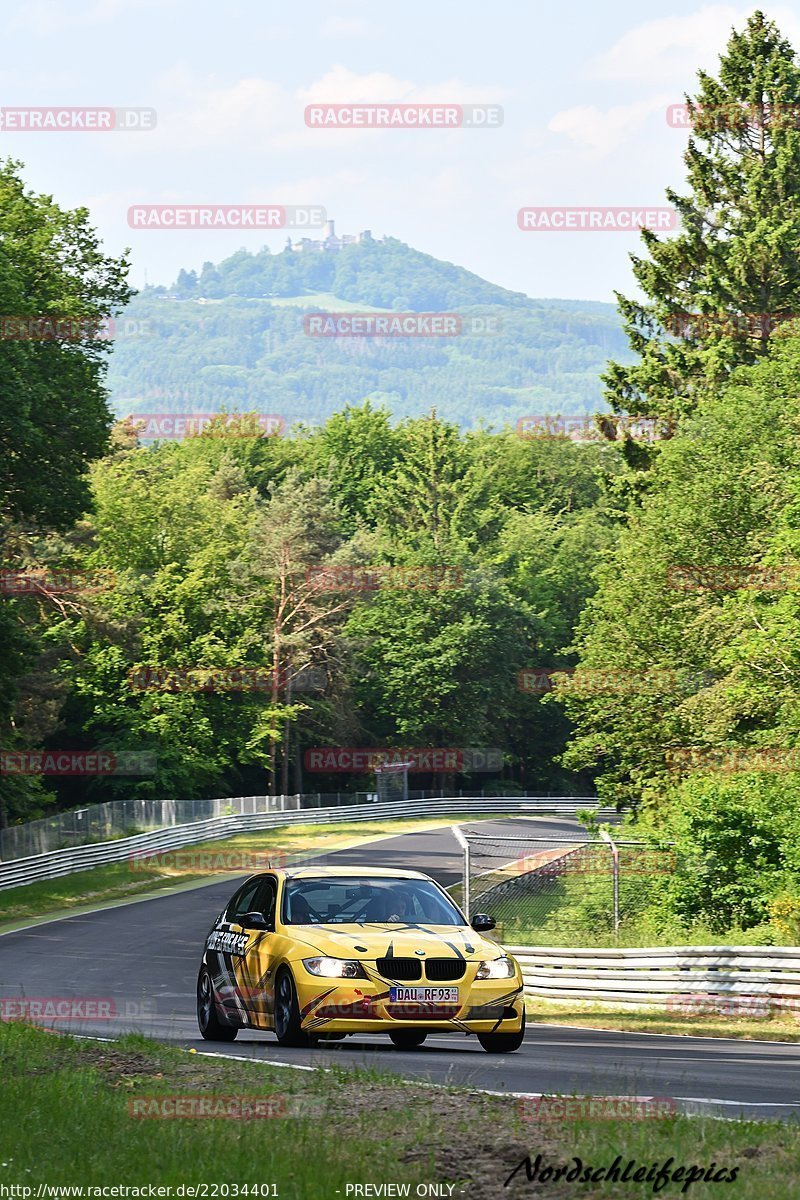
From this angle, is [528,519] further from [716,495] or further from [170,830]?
[716,495]

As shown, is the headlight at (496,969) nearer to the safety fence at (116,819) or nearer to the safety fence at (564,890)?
the safety fence at (564,890)

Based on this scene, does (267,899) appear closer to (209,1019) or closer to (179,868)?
(209,1019)

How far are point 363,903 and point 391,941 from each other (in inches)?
44.7

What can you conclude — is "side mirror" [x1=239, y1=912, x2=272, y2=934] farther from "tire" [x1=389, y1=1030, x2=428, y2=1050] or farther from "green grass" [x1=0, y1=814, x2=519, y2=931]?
"green grass" [x1=0, y1=814, x2=519, y2=931]

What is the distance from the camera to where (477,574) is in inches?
3898

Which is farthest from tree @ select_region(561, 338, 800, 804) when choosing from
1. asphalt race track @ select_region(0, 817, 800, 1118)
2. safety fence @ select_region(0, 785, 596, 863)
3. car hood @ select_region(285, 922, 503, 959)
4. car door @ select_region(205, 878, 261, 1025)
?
car hood @ select_region(285, 922, 503, 959)

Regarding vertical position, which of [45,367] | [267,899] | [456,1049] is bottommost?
[456,1049]

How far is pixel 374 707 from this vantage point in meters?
97.4

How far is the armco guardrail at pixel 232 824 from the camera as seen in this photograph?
50.0m

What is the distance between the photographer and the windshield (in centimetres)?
1476

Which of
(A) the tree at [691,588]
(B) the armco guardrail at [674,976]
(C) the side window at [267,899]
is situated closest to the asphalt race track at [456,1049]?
(C) the side window at [267,899]

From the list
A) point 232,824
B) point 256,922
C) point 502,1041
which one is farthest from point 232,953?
point 232,824

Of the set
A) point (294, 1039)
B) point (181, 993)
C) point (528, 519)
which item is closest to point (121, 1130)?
point (294, 1039)

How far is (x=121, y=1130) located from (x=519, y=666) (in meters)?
92.8
